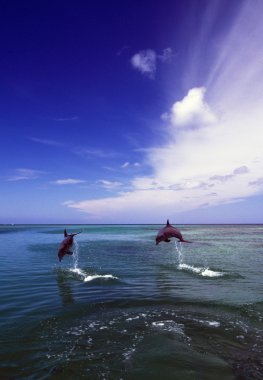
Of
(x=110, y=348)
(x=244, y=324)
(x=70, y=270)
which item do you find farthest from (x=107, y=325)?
(x=70, y=270)

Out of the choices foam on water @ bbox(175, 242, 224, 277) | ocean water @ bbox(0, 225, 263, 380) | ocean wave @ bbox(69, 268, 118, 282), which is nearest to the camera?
ocean water @ bbox(0, 225, 263, 380)

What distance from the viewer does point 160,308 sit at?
1341cm

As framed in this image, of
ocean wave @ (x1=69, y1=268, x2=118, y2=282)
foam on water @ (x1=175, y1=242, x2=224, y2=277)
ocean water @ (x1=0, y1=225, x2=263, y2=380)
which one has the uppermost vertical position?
foam on water @ (x1=175, y1=242, x2=224, y2=277)

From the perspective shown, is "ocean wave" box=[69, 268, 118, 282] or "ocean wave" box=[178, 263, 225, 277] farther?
"ocean wave" box=[178, 263, 225, 277]

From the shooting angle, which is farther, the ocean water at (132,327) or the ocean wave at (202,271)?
the ocean wave at (202,271)

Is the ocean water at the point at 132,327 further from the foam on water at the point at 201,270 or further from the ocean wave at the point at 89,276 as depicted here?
the foam on water at the point at 201,270

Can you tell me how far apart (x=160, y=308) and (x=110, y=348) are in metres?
4.45

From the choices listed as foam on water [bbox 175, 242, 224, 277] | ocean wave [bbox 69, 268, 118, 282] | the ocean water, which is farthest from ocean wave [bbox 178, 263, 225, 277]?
ocean wave [bbox 69, 268, 118, 282]

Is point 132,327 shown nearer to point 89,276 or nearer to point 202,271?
point 89,276

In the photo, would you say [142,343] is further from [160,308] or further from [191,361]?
[160,308]

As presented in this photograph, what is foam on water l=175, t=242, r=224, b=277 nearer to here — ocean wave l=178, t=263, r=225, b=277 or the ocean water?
ocean wave l=178, t=263, r=225, b=277

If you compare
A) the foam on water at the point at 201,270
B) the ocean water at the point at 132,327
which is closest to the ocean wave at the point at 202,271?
the foam on water at the point at 201,270

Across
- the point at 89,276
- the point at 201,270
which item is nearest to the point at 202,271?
the point at 201,270

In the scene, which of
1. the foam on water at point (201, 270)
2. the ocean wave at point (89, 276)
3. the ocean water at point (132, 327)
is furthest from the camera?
the foam on water at point (201, 270)
